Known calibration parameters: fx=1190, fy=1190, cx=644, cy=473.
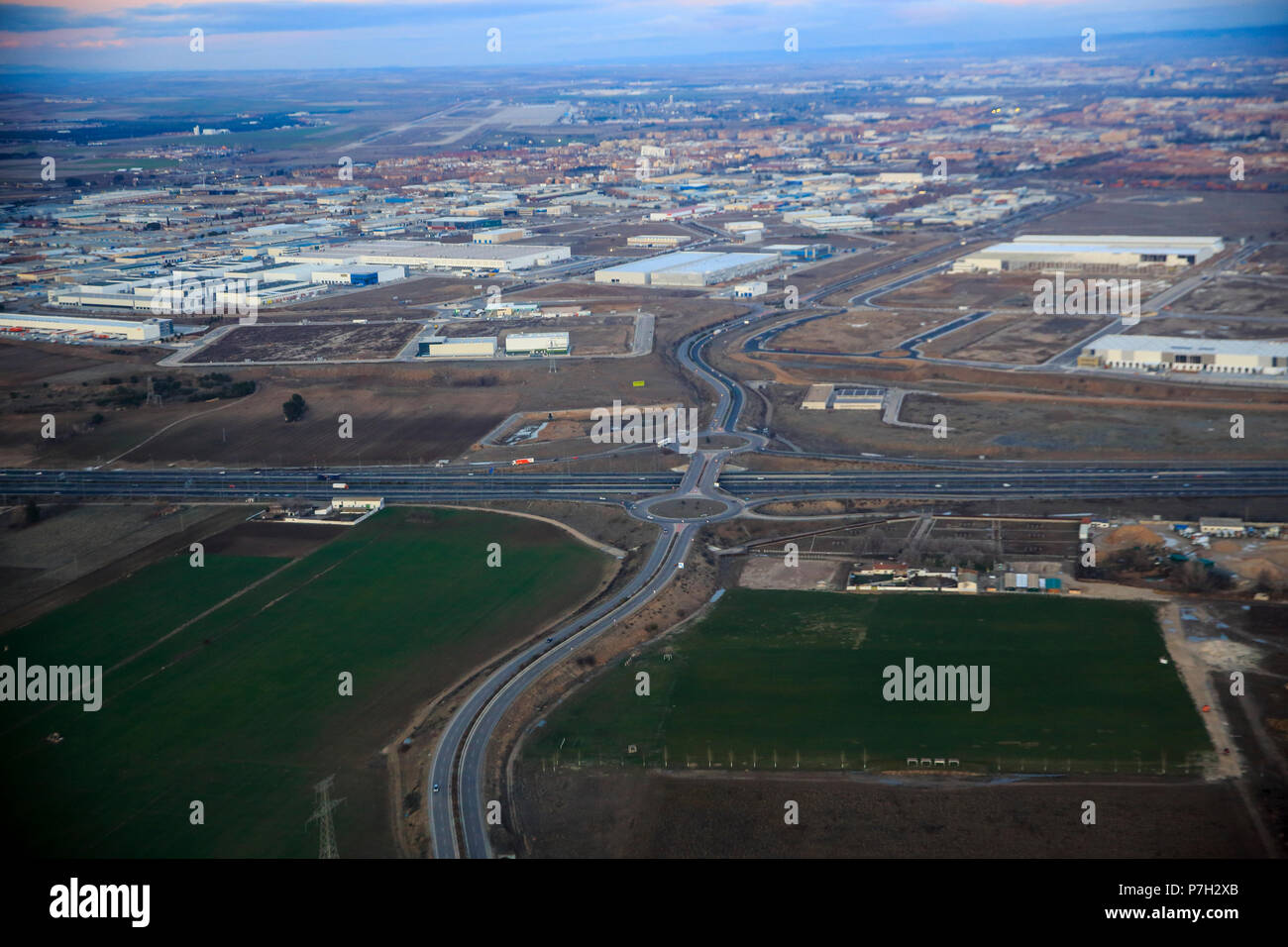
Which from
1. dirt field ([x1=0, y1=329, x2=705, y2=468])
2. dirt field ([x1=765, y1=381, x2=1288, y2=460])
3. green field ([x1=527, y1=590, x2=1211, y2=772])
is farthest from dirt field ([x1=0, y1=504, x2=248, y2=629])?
dirt field ([x1=765, y1=381, x2=1288, y2=460])

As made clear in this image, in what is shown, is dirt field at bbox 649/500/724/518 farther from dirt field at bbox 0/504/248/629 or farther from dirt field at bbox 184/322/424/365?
dirt field at bbox 184/322/424/365

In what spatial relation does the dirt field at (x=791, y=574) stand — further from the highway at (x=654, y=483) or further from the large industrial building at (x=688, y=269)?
the large industrial building at (x=688, y=269)

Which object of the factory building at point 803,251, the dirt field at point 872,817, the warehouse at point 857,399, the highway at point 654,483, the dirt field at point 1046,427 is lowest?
the dirt field at point 872,817

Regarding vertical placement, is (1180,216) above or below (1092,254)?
above

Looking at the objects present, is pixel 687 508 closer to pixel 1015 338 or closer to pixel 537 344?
pixel 537 344

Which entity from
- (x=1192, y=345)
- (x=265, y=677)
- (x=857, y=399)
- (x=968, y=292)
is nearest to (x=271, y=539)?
(x=265, y=677)

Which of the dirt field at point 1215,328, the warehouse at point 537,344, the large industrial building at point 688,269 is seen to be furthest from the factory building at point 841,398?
the large industrial building at point 688,269

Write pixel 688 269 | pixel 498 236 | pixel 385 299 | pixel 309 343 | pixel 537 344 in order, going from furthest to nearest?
pixel 498 236, pixel 688 269, pixel 385 299, pixel 309 343, pixel 537 344
